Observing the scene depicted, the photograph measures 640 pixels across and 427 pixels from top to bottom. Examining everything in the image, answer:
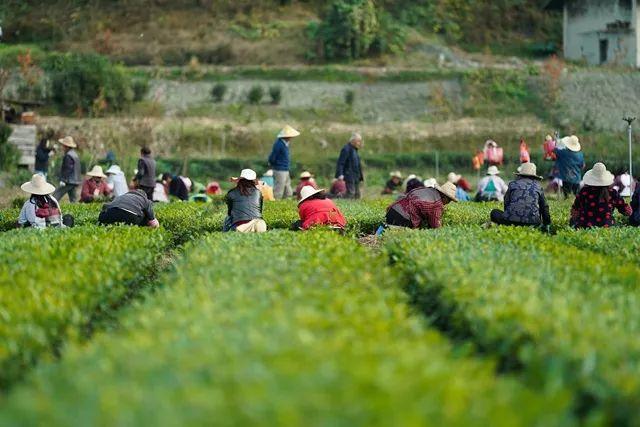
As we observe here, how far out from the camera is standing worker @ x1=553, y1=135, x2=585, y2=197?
27047mm

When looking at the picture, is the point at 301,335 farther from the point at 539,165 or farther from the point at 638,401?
the point at 539,165

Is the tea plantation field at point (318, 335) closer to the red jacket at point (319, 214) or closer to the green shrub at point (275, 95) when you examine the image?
the red jacket at point (319, 214)

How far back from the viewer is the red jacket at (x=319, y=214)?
17.5m

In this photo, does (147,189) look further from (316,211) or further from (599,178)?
(599,178)

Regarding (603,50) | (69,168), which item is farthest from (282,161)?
(603,50)

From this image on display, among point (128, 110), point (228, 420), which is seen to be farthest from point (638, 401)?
point (128, 110)

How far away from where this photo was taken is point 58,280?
33.6ft

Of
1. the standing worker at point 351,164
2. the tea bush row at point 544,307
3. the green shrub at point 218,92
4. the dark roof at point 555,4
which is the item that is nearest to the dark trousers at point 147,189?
the standing worker at point 351,164

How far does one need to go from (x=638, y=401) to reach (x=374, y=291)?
334 centimetres

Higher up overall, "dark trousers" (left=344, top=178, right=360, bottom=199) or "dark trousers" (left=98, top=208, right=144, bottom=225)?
"dark trousers" (left=98, top=208, right=144, bottom=225)

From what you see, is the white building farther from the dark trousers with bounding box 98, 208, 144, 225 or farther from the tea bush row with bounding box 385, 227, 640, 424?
the tea bush row with bounding box 385, 227, 640, 424

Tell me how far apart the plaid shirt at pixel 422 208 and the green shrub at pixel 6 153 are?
20.4 m

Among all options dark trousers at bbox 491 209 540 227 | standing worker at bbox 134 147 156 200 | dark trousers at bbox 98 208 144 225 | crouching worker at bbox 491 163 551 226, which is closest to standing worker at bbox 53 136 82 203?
standing worker at bbox 134 147 156 200

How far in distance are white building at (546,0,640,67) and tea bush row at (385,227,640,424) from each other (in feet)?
175
